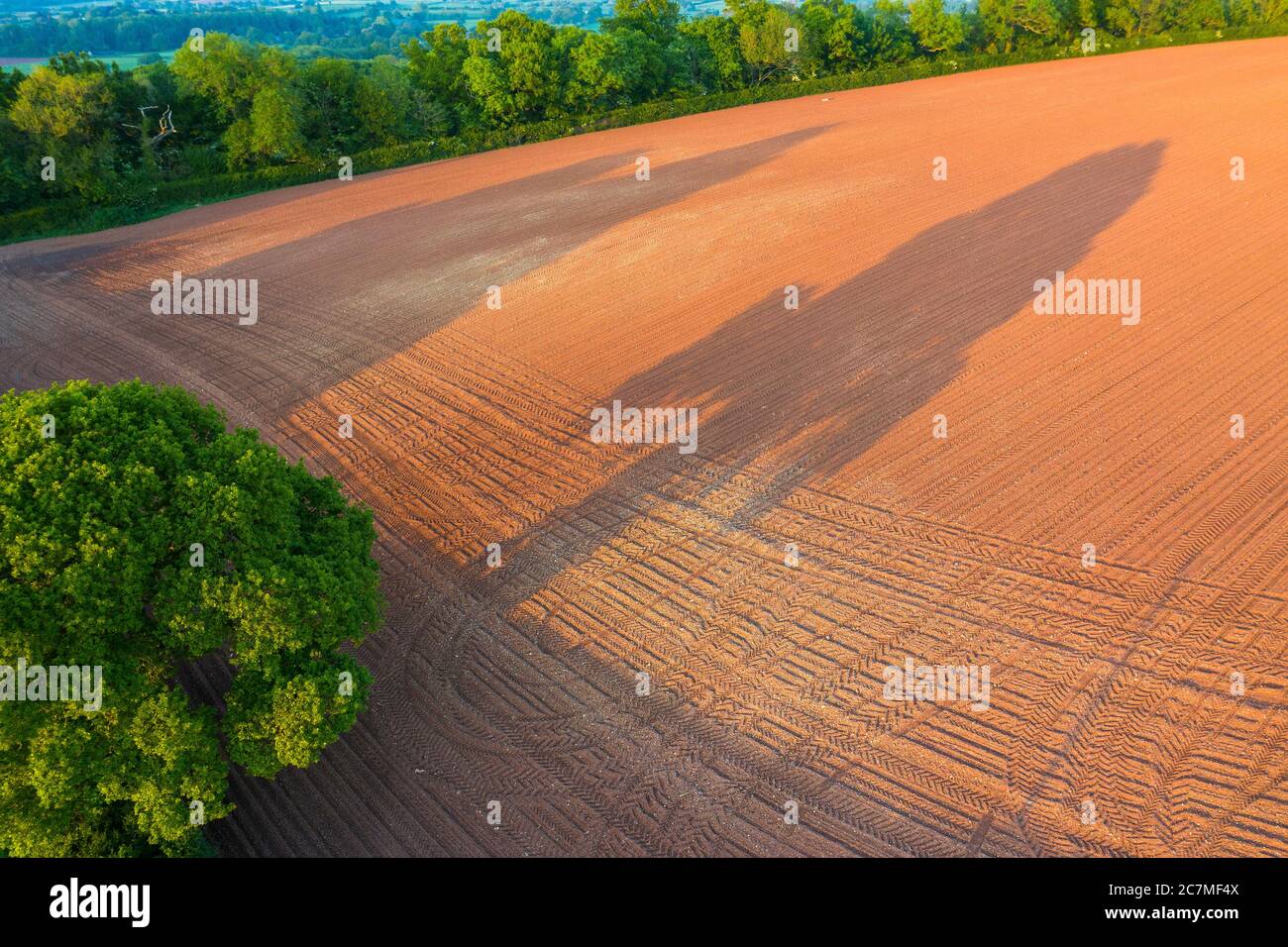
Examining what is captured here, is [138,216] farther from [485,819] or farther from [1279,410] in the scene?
[1279,410]

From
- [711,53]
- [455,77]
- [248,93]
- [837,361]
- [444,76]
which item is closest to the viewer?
[837,361]

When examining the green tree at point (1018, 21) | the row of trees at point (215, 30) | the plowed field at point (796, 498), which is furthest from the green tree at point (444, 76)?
the row of trees at point (215, 30)

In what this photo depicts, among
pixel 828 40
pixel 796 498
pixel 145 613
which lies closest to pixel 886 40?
pixel 828 40

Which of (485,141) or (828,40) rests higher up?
(828,40)

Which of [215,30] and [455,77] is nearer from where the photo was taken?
[455,77]

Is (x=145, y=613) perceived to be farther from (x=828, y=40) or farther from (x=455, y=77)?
(x=828, y=40)

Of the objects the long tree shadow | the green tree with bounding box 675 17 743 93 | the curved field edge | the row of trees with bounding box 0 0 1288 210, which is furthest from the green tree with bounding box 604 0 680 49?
the long tree shadow
